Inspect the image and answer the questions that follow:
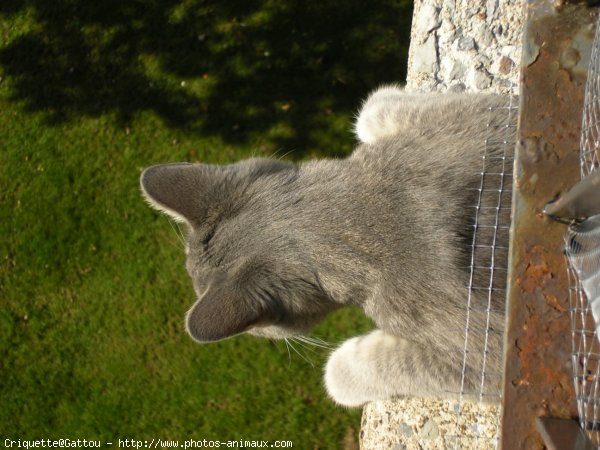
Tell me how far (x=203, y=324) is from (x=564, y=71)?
199cm

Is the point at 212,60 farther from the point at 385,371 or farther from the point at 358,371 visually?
the point at 385,371

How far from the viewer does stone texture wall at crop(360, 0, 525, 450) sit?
3.64 meters

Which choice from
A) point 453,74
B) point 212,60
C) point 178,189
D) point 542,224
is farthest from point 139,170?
point 542,224

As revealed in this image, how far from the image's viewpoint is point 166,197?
323cm

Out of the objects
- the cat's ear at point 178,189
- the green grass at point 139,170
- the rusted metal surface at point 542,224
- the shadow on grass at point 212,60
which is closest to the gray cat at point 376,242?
the cat's ear at point 178,189

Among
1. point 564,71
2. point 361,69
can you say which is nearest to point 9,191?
point 361,69

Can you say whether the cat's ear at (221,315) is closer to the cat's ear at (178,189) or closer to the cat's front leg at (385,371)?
the cat's ear at (178,189)

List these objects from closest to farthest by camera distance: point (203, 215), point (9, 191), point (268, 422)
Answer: point (203, 215)
point (268, 422)
point (9, 191)

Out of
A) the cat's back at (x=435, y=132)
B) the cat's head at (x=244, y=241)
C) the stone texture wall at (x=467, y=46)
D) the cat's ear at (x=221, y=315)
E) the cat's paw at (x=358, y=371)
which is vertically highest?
the stone texture wall at (x=467, y=46)

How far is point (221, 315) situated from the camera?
2930mm

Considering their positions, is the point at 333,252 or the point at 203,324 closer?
the point at 203,324

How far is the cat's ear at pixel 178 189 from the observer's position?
3.23 m

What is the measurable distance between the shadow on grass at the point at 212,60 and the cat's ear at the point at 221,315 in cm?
264

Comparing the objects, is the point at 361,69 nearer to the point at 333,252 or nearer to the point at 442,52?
the point at 442,52
